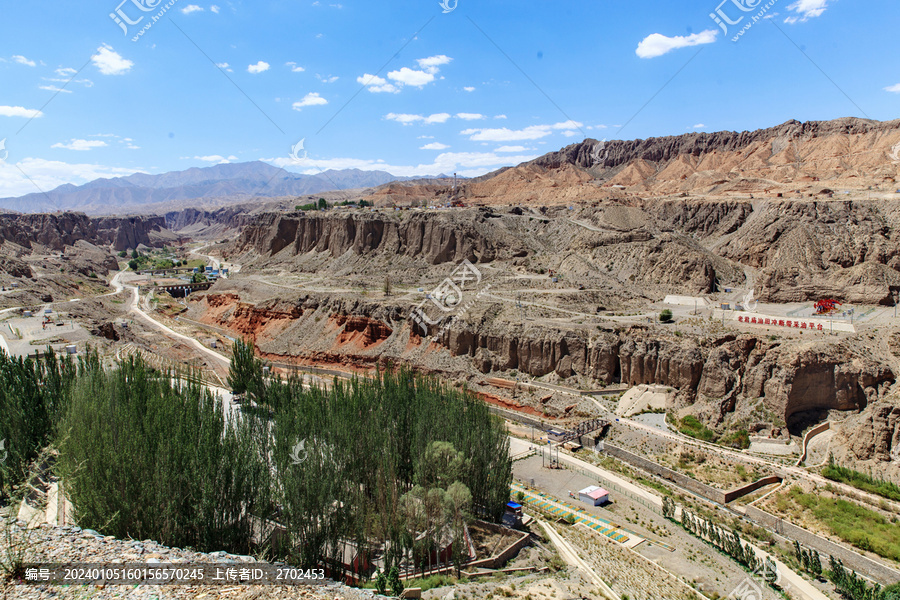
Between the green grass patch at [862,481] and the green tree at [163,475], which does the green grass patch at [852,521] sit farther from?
the green tree at [163,475]

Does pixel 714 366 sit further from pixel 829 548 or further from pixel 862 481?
pixel 829 548

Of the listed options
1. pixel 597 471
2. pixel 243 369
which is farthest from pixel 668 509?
pixel 243 369

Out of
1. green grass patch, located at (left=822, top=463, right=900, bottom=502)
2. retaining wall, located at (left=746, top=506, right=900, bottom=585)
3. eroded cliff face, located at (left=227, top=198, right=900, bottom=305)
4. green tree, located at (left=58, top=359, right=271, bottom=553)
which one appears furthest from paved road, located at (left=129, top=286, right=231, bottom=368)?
green grass patch, located at (left=822, top=463, right=900, bottom=502)

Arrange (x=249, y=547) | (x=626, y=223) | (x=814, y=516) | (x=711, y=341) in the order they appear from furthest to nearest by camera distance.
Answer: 1. (x=626, y=223)
2. (x=711, y=341)
3. (x=814, y=516)
4. (x=249, y=547)

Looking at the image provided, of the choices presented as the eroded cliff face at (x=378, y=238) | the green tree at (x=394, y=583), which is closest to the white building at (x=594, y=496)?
the green tree at (x=394, y=583)

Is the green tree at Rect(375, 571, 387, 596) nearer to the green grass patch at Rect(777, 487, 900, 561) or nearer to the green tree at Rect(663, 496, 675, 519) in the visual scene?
the green tree at Rect(663, 496, 675, 519)

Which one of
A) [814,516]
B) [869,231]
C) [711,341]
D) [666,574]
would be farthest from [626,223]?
[666,574]

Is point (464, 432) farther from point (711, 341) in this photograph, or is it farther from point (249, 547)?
point (711, 341)
